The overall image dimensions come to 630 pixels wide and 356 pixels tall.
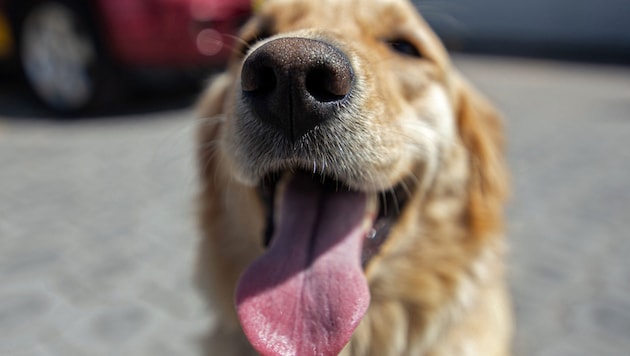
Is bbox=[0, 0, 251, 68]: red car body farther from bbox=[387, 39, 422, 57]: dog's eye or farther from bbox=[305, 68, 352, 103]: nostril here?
bbox=[305, 68, 352, 103]: nostril

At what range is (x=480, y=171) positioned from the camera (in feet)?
8.82

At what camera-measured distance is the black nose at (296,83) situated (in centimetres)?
161

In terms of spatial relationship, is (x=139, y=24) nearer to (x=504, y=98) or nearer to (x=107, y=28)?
(x=107, y=28)

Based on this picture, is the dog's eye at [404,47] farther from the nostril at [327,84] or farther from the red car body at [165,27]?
the red car body at [165,27]

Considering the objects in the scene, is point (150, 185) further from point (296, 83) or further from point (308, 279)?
point (296, 83)

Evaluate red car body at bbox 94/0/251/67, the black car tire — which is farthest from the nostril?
the black car tire

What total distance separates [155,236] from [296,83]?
319cm

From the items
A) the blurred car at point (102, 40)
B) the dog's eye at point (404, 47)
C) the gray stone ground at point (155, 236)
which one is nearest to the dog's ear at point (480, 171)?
the dog's eye at point (404, 47)

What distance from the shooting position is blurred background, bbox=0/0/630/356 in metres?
3.35

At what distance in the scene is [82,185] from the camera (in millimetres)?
5461

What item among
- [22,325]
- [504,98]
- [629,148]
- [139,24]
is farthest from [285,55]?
[504,98]

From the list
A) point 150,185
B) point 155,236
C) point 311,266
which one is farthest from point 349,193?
point 150,185

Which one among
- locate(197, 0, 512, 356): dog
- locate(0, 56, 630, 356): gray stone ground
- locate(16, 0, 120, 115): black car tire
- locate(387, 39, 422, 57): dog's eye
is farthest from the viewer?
locate(16, 0, 120, 115): black car tire

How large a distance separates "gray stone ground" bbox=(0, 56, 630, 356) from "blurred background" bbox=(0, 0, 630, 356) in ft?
0.05
